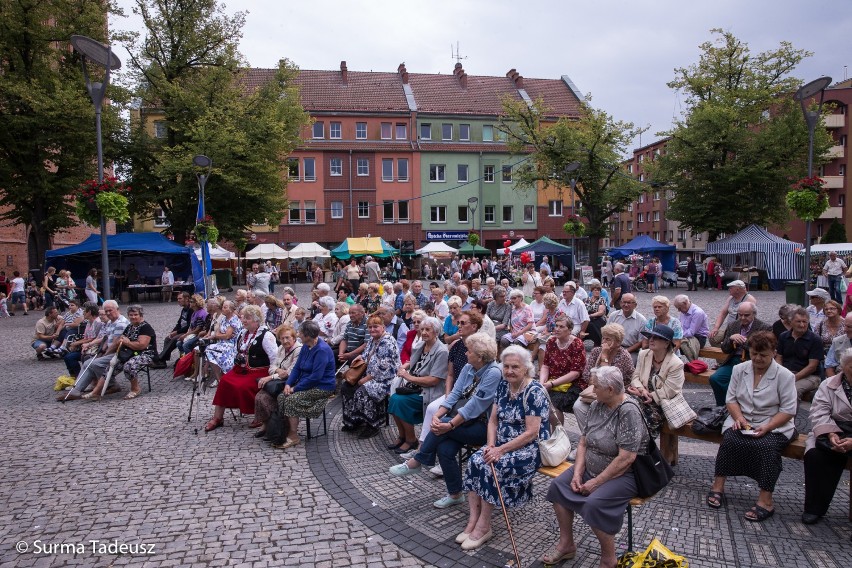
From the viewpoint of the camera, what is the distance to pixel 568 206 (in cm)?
4997

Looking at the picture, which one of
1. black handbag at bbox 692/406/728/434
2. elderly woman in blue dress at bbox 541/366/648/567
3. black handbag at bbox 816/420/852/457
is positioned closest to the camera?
elderly woman in blue dress at bbox 541/366/648/567

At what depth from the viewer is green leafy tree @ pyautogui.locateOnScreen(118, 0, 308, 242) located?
87.5 feet

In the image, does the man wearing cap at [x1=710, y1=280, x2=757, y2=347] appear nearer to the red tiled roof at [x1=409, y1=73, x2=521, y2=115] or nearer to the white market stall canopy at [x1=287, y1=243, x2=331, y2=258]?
the white market stall canopy at [x1=287, y1=243, x2=331, y2=258]

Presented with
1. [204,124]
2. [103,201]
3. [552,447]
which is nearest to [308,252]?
[204,124]

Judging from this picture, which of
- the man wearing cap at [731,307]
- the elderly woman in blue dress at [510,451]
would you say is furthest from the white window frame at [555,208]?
the elderly woman in blue dress at [510,451]

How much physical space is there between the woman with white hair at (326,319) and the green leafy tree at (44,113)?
1782cm

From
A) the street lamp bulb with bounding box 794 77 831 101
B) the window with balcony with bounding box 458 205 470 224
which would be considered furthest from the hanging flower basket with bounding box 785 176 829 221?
Answer: the window with balcony with bounding box 458 205 470 224

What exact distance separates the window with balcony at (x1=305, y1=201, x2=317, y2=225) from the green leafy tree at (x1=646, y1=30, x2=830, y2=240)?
83.9ft

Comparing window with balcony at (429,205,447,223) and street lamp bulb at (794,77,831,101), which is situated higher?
street lamp bulb at (794,77,831,101)

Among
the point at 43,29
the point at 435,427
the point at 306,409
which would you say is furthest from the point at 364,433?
the point at 43,29

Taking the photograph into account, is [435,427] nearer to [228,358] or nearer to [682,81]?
[228,358]

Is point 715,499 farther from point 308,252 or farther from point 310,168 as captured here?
point 310,168

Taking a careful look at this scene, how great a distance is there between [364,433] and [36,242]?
25.3 m

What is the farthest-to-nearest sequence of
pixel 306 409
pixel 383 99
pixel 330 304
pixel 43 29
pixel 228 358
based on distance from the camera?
pixel 383 99
pixel 43 29
pixel 330 304
pixel 228 358
pixel 306 409
